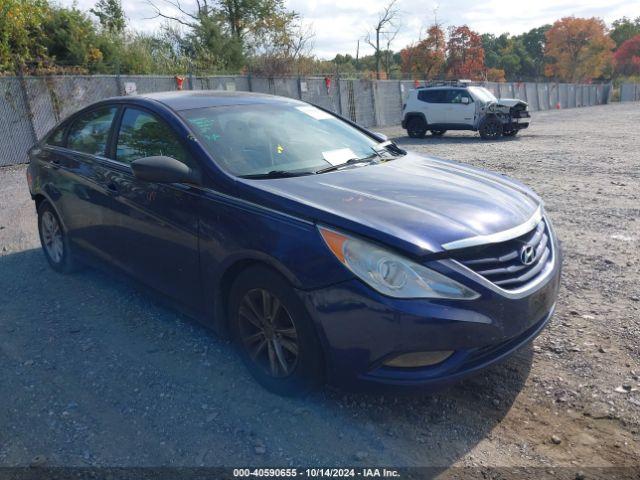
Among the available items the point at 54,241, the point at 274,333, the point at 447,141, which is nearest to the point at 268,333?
the point at 274,333

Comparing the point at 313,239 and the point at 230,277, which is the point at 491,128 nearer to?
the point at 230,277

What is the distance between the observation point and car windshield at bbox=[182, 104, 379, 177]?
3443 millimetres

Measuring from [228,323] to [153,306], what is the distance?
1.32 meters

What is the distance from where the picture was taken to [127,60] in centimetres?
2030

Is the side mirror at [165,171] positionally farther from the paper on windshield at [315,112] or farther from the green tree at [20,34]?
the green tree at [20,34]

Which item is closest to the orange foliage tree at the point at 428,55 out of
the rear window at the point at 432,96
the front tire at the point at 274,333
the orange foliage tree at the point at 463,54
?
the orange foliage tree at the point at 463,54

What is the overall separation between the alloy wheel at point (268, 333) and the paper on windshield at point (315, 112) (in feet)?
6.09

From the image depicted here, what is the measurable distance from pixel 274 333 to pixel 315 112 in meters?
2.12

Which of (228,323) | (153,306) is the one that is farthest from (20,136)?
(228,323)

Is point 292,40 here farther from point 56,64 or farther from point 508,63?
point 508,63

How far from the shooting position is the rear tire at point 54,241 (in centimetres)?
496

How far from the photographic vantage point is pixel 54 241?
5.16 metres

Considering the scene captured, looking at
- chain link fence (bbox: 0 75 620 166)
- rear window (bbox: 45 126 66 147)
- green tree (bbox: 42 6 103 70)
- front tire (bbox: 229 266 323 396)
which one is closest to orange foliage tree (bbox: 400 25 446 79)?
chain link fence (bbox: 0 75 620 166)

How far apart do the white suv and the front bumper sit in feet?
55.0
